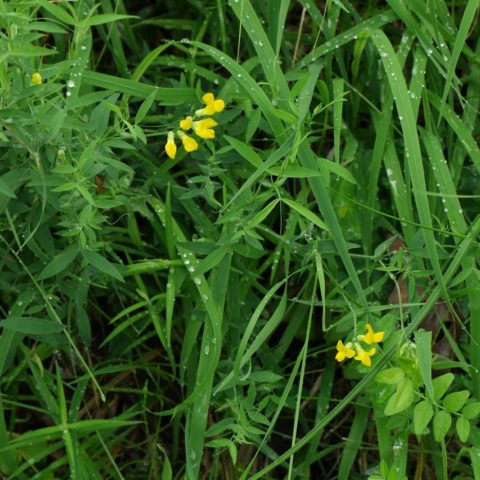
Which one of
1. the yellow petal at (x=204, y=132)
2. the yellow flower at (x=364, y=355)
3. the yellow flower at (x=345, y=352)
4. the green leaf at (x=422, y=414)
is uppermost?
the yellow petal at (x=204, y=132)

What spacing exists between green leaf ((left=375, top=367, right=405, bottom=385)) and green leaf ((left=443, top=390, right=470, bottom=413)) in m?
0.10

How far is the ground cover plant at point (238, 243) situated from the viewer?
5.31 ft

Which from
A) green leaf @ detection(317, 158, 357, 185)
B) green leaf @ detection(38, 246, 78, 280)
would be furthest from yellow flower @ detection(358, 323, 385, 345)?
green leaf @ detection(38, 246, 78, 280)

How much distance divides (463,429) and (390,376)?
0.17 m

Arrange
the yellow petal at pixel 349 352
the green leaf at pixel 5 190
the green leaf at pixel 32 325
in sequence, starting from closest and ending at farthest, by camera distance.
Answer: the green leaf at pixel 5 190
the yellow petal at pixel 349 352
the green leaf at pixel 32 325

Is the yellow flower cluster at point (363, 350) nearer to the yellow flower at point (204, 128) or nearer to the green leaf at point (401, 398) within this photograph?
the green leaf at point (401, 398)

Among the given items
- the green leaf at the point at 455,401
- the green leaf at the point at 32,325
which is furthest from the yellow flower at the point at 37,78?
the green leaf at the point at 455,401

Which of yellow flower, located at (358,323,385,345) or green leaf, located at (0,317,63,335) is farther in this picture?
green leaf, located at (0,317,63,335)

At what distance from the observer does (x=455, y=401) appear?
1.57 metres

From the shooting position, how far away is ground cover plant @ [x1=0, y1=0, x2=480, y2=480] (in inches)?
63.7

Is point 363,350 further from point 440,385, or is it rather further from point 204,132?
point 204,132

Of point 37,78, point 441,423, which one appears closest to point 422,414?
point 441,423

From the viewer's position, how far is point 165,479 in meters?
1.82

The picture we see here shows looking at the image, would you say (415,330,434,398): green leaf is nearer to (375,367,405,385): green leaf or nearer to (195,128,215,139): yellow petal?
(375,367,405,385): green leaf
